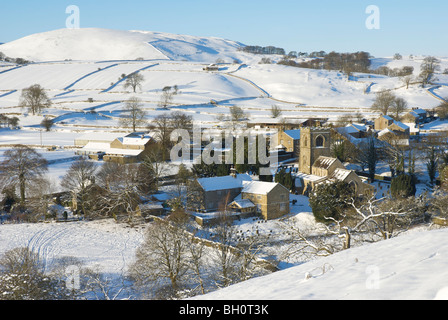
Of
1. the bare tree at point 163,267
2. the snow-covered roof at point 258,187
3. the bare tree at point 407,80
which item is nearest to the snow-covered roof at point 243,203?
the snow-covered roof at point 258,187

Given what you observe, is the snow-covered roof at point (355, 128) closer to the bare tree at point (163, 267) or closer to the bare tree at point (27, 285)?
the bare tree at point (163, 267)

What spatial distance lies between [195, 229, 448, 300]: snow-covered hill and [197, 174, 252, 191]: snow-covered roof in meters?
22.0

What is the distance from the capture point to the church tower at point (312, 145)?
38.3 meters

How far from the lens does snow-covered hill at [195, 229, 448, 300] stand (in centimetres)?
629

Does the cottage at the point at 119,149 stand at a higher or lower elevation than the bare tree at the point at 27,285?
higher

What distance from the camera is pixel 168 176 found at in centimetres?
3962

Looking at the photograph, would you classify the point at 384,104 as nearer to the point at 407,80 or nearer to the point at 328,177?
the point at 407,80

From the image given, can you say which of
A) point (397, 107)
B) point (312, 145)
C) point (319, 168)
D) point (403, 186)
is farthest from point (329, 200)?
point (397, 107)

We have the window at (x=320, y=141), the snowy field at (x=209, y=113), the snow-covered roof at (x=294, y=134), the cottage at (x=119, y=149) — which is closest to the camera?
the snowy field at (x=209, y=113)

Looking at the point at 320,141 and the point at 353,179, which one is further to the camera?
the point at 320,141

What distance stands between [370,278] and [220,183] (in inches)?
1012

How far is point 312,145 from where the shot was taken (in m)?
38.4

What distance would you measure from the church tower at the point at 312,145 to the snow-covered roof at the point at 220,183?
7796mm

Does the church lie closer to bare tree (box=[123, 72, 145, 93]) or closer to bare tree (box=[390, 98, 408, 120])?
bare tree (box=[390, 98, 408, 120])
